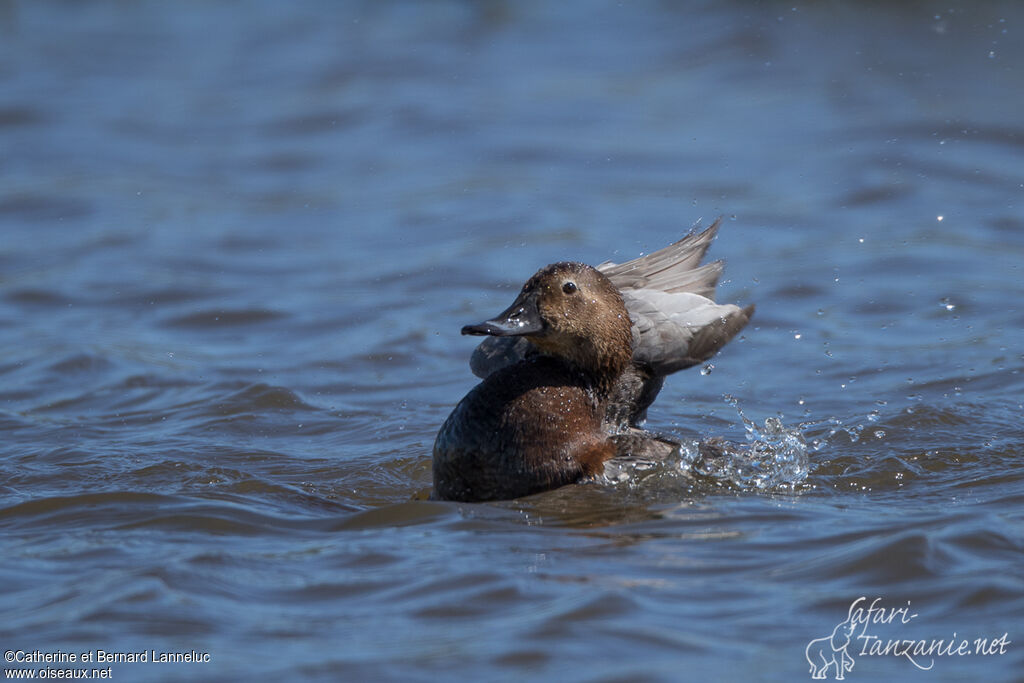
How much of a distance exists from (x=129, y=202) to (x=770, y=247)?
15.9 ft

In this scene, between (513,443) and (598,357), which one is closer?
(513,443)

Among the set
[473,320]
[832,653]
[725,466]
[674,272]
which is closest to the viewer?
[832,653]

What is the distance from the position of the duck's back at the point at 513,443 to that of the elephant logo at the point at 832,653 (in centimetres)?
133

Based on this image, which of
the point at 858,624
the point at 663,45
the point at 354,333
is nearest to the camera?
the point at 858,624

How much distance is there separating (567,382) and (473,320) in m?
Result: 2.80

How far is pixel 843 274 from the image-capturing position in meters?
8.23

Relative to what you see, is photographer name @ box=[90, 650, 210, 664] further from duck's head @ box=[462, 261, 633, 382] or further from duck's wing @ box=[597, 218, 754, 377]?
duck's wing @ box=[597, 218, 754, 377]

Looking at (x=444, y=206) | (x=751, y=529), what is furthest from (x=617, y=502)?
(x=444, y=206)

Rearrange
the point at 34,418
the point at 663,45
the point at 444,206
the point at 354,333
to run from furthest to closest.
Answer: the point at 663,45
the point at 444,206
the point at 354,333
the point at 34,418

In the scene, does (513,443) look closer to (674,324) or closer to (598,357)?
(598,357)

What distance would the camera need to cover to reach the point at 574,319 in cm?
466

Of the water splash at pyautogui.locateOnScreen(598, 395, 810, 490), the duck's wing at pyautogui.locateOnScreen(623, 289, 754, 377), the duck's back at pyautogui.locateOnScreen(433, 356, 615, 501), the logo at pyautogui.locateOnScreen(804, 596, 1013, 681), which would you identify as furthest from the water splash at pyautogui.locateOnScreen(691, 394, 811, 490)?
the logo at pyautogui.locateOnScreen(804, 596, 1013, 681)

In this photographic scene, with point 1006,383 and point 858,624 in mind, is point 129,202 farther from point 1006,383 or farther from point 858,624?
point 858,624

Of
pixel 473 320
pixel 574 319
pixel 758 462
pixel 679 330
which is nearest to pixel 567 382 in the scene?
pixel 574 319
